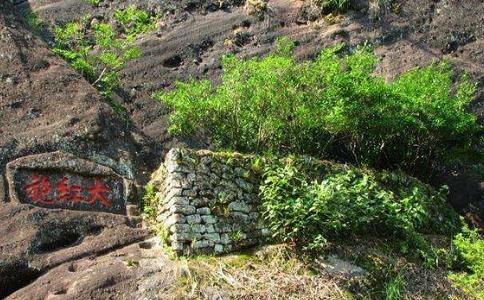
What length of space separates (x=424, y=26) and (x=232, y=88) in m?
5.98

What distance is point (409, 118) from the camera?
412 inches

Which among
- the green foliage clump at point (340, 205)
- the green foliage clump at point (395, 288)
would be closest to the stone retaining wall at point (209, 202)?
the green foliage clump at point (340, 205)

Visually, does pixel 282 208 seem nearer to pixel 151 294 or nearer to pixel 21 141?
pixel 151 294

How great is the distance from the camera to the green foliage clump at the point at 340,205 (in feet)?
28.0

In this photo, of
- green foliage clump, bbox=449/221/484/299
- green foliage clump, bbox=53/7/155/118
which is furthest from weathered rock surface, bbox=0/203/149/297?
green foliage clump, bbox=449/221/484/299

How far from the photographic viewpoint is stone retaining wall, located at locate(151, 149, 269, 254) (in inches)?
324

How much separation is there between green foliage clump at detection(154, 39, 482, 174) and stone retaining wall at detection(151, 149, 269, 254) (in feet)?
4.39

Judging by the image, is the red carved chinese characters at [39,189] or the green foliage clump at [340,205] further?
the green foliage clump at [340,205]

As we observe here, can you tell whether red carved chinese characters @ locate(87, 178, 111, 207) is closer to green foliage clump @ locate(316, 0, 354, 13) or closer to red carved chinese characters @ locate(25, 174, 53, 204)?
red carved chinese characters @ locate(25, 174, 53, 204)

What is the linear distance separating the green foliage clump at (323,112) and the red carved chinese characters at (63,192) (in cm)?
232

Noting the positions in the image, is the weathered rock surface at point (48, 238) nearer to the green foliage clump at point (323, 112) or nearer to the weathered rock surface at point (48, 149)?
the weathered rock surface at point (48, 149)

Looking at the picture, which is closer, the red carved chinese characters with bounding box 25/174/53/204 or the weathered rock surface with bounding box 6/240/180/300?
the weathered rock surface with bounding box 6/240/180/300

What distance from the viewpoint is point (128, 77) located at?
1331 cm

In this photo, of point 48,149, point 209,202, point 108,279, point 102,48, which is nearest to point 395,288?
point 209,202
